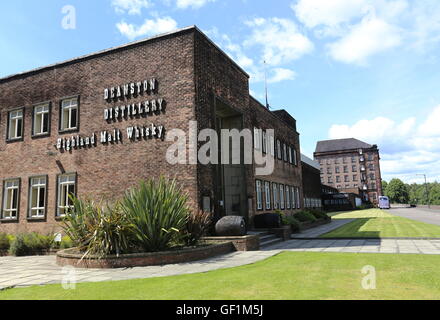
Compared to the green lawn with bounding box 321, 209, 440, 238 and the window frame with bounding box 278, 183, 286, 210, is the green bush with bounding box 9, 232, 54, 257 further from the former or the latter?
the window frame with bounding box 278, 183, 286, 210

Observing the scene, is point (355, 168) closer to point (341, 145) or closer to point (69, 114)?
point (341, 145)

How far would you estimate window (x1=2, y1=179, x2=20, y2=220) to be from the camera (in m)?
17.1

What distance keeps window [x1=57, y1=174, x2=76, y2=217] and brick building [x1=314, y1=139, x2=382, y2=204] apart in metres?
96.6

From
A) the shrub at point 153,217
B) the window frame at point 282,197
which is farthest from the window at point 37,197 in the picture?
the window frame at point 282,197

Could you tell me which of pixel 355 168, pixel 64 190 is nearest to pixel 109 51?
pixel 64 190

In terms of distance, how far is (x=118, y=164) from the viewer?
570 inches

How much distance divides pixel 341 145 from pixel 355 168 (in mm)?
8639

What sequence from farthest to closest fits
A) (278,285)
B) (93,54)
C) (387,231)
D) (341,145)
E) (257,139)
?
(341,145), (257,139), (387,231), (93,54), (278,285)

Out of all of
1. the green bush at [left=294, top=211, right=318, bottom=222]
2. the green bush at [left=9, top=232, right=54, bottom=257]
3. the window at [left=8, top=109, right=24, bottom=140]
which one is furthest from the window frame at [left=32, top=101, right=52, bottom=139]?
the green bush at [left=294, top=211, right=318, bottom=222]

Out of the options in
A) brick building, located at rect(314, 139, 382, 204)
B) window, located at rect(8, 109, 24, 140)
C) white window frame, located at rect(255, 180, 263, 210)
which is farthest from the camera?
brick building, located at rect(314, 139, 382, 204)

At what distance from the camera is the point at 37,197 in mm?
16625

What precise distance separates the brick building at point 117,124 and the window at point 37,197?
0.17ft
